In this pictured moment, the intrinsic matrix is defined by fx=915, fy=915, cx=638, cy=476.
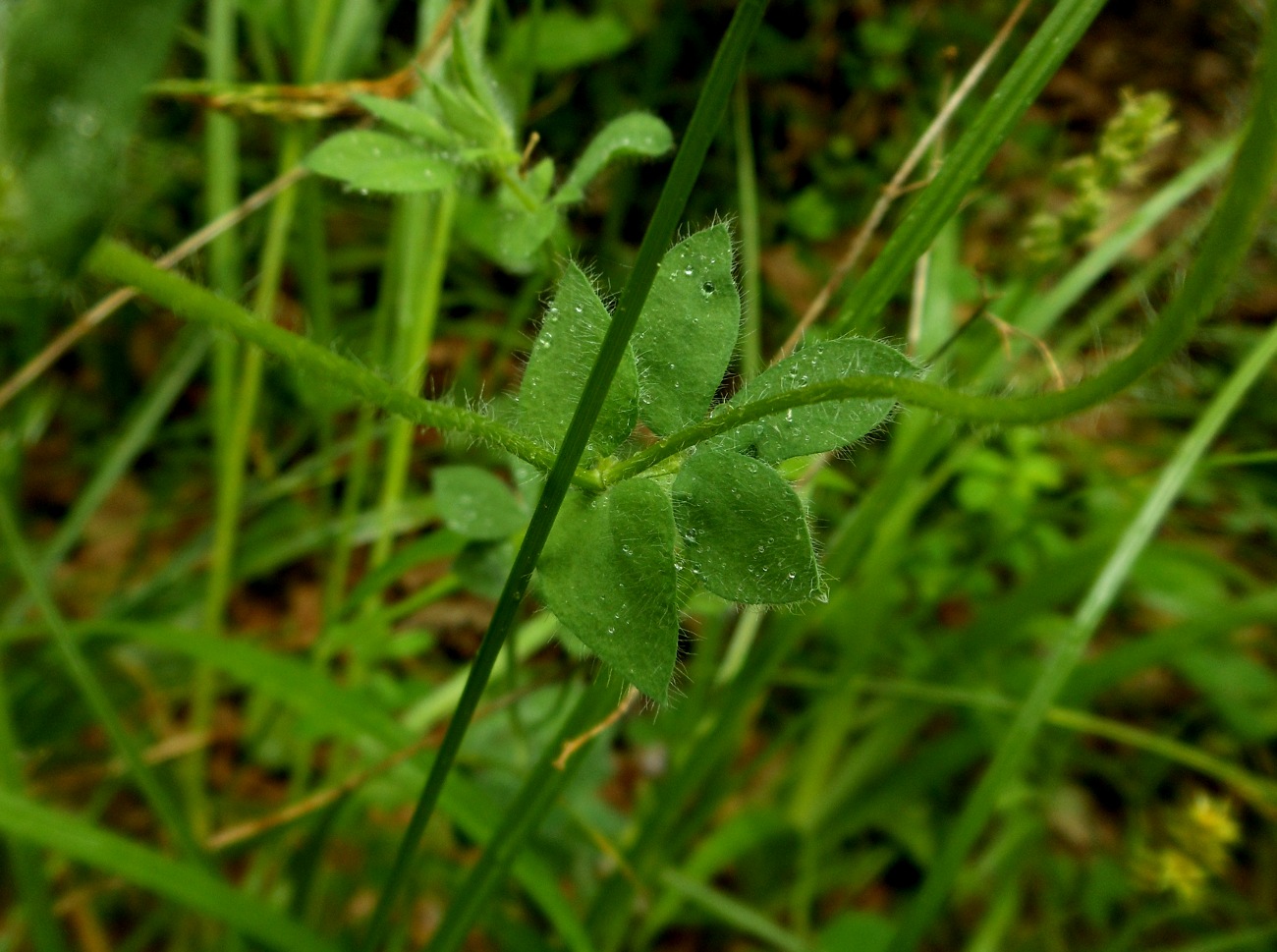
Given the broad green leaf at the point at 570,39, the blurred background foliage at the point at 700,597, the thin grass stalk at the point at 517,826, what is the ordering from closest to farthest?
the thin grass stalk at the point at 517,826
the blurred background foliage at the point at 700,597
the broad green leaf at the point at 570,39

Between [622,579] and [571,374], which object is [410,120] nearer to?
[571,374]

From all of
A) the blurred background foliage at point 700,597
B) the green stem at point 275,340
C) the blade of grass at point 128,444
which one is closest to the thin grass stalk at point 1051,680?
the blurred background foliage at point 700,597

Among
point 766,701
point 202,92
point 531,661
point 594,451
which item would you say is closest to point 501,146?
point 594,451

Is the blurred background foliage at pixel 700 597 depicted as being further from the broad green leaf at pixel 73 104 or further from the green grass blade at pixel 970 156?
the broad green leaf at pixel 73 104

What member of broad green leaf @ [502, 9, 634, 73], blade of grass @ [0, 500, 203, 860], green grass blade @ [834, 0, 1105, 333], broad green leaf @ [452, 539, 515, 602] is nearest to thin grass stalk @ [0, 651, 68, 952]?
blade of grass @ [0, 500, 203, 860]

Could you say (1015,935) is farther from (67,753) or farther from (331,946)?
(67,753)
